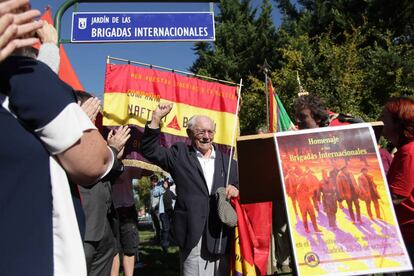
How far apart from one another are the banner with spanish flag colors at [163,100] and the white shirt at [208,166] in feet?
7.30

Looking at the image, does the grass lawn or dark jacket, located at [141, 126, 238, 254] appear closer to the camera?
dark jacket, located at [141, 126, 238, 254]

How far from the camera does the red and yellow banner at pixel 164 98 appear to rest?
5.89 meters

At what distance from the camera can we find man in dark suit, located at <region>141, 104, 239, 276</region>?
11.3 feet

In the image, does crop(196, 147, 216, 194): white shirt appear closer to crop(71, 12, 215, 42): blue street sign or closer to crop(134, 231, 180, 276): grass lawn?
crop(71, 12, 215, 42): blue street sign

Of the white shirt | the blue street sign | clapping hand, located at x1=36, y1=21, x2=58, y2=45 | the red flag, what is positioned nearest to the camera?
clapping hand, located at x1=36, y1=21, x2=58, y2=45

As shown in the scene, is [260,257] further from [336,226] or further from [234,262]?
[336,226]

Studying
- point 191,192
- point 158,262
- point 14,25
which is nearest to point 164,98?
point 191,192

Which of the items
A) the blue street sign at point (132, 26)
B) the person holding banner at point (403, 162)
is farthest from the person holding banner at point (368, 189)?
the blue street sign at point (132, 26)

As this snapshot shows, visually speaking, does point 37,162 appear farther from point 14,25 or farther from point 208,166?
point 208,166

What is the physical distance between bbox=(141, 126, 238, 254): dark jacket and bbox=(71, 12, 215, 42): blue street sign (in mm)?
1734

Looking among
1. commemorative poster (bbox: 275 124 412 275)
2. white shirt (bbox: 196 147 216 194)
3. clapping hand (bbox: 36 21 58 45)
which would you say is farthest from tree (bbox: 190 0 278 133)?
clapping hand (bbox: 36 21 58 45)

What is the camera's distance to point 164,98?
20.3 feet

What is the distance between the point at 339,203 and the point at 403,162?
717mm

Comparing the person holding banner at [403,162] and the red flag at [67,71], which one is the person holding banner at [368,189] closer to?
the person holding banner at [403,162]
